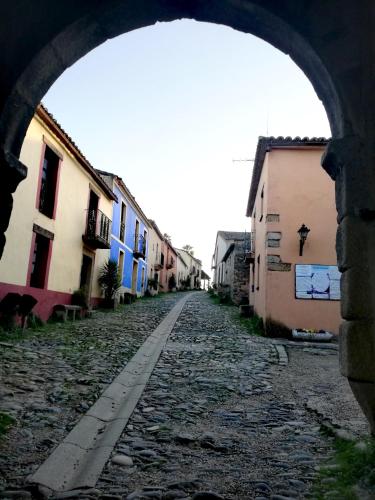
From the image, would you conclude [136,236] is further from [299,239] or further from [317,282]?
[317,282]

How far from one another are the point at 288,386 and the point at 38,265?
747 centimetres

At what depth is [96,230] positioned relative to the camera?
1339cm

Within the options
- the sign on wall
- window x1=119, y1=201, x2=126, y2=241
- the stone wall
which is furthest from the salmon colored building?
window x1=119, y1=201, x2=126, y2=241

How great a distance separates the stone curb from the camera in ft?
7.80

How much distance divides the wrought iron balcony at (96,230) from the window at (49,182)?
2.57 meters

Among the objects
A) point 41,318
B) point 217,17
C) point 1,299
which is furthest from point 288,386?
point 41,318

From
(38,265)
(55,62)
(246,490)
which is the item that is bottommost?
(246,490)

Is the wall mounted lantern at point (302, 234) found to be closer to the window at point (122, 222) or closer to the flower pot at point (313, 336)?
the flower pot at point (313, 336)

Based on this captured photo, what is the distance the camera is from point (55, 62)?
8.89ft

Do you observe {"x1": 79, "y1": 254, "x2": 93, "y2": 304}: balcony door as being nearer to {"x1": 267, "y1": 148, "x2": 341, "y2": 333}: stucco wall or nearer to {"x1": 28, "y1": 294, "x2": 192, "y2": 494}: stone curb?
{"x1": 267, "y1": 148, "x2": 341, "y2": 333}: stucco wall

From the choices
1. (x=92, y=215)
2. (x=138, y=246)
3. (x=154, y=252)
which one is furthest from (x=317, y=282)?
(x=154, y=252)

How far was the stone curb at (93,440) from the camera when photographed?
2377mm

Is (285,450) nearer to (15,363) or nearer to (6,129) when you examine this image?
(6,129)

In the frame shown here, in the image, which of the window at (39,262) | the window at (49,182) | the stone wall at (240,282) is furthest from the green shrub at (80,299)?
the stone wall at (240,282)
